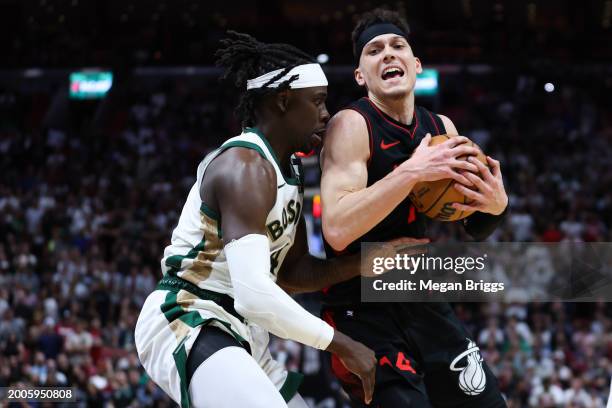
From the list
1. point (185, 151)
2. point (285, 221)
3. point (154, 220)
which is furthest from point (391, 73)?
point (185, 151)

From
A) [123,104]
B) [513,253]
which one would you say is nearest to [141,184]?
[123,104]

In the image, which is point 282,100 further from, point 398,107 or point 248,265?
point 248,265

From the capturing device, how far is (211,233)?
12.0ft

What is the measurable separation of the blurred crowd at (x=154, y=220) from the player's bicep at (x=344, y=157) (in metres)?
6.96

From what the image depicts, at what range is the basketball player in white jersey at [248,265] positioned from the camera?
11.2 ft

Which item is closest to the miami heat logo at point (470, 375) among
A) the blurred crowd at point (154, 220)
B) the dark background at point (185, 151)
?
the dark background at point (185, 151)

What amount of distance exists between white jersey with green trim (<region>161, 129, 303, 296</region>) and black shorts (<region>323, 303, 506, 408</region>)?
1.85 ft

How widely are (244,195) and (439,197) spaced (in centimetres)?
89

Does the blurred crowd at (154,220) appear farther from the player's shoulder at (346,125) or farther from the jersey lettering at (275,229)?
the jersey lettering at (275,229)

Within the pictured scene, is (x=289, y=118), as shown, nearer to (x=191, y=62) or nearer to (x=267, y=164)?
(x=267, y=164)

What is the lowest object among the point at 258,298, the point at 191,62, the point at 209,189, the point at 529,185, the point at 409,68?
the point at 529,185

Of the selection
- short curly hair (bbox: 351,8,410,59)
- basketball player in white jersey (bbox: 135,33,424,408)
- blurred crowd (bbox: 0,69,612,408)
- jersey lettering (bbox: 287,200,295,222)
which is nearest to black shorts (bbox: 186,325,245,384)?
basketball player in white jersey (bbox: 135,33,424,408)

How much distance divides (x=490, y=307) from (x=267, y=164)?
9.36m

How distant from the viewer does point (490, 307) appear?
12.5 metres
